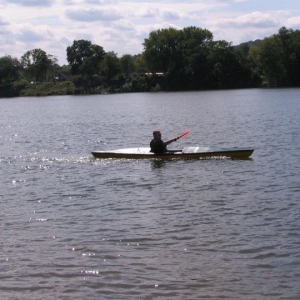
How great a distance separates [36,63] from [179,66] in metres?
46.5

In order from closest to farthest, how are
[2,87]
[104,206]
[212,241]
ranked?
[212,241]
[104,206]
[2,87]

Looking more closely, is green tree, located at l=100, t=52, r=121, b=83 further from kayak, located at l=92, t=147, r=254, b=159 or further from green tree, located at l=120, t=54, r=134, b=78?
kayak, located at l=92, t=147, r=254, b=159

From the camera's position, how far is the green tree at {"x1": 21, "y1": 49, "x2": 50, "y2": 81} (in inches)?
6030

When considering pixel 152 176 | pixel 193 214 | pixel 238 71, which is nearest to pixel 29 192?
pixel 152 176

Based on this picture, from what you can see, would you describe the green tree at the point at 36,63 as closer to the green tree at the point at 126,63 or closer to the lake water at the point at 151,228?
the green tree at the point at 126,63

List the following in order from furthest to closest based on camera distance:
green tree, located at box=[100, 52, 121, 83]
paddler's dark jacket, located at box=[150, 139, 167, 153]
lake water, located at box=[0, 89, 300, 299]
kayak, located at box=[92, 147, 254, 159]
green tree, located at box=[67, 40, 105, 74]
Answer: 1. green tree, located at box=[67, 40, 105, 74]
2. green tree, located at box=[100, 52, 121, 83]
3. paddler's dark jacket, located at box=[150, 139, 167, 153]
4. kayak, located at box=[92, 147, 254, 159]
5. lake water, located at box=[0, 89, 300, 299]

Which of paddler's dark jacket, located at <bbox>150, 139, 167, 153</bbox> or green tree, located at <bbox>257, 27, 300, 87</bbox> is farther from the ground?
green tree, located at <bbox>257, 27, 300, 87</bbox>

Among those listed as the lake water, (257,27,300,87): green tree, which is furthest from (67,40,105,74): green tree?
the lake water

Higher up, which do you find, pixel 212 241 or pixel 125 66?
pixel 125 66

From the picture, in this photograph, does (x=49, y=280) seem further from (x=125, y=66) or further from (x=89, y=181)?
(x=125, y=66)

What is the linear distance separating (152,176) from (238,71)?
102 m

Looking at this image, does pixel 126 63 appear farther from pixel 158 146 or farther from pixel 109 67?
pixel 158 146

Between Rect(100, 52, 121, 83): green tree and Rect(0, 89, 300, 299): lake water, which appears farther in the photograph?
Rect(100, 52, 121, 83): green tree

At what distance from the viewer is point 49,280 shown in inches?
386
